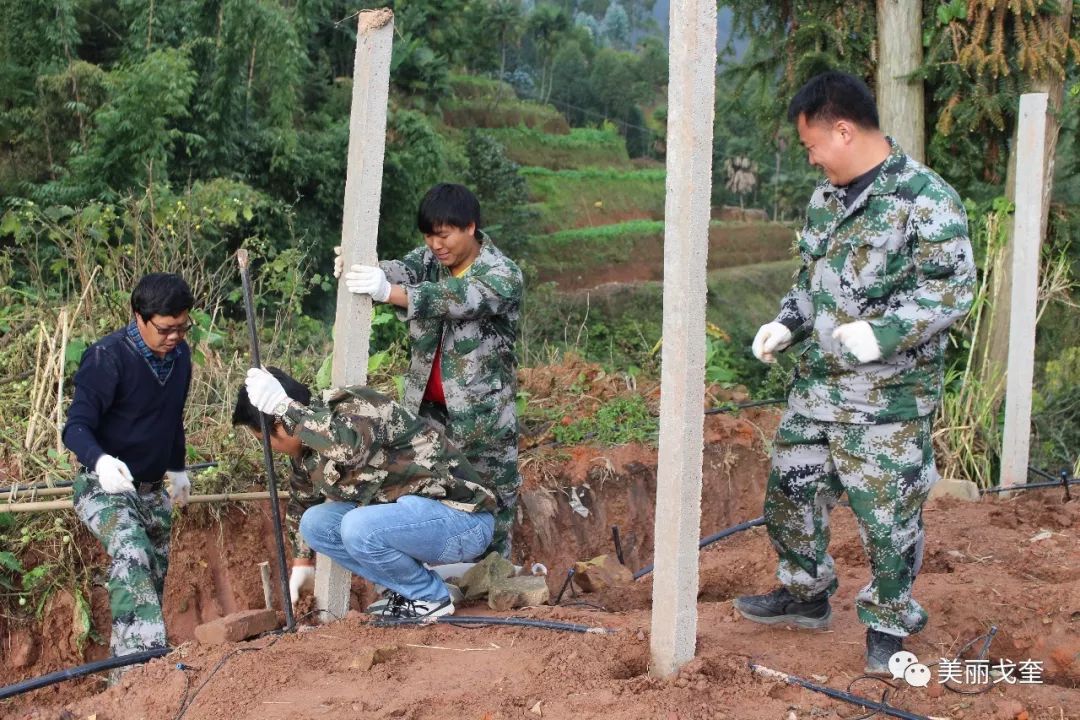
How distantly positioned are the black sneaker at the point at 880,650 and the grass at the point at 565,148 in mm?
23936

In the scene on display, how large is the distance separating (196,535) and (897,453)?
3.51m

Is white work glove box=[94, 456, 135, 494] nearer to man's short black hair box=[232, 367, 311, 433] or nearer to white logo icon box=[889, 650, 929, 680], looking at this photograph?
man's short black hair box=[232, 367, 311, 433]

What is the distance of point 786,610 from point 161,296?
2667mm

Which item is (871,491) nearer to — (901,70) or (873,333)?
(873,333)

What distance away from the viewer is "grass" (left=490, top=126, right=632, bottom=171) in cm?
2873

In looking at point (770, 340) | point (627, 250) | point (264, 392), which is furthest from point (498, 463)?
point (627, 250)

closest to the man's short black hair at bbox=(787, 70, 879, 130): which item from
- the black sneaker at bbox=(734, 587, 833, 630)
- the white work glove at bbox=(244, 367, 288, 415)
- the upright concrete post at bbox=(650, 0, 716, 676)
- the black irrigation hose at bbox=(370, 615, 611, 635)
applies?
the upright concrete post at bbox=(650, 0, 716, 676)

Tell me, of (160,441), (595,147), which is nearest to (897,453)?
(160,441)

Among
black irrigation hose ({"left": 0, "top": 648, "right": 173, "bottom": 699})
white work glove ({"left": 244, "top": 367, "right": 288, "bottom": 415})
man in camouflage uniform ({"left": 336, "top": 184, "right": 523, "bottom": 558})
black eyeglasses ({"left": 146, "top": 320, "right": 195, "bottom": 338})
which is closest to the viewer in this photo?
black irrigation hose ({"left": 0, "top": 648, "right": 173, "bottom": 699})

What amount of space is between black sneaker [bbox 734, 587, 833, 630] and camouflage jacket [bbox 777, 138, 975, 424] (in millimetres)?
786

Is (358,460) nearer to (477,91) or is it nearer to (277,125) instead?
(277,125)

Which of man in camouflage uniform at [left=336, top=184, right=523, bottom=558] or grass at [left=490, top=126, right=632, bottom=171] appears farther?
grass at [left=490, top=126, right=632, bottom=171]

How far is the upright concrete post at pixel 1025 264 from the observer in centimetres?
625

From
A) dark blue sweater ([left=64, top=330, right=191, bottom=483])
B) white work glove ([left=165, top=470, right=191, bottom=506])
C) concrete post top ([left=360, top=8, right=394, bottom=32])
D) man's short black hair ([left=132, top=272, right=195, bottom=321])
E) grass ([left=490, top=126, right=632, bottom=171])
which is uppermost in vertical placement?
grass ([left=490, top=126, right=632, bottom=171])
